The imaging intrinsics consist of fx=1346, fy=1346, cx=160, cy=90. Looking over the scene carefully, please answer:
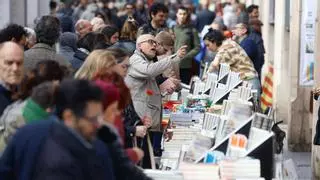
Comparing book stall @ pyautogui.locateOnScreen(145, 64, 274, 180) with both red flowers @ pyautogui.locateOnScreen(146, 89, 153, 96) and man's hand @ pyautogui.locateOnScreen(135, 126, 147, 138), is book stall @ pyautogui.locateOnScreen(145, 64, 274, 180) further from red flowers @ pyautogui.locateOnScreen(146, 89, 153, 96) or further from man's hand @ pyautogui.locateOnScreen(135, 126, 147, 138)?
red flowers @ pyautogui.locateOnScreen(146, 89, 153, 96)

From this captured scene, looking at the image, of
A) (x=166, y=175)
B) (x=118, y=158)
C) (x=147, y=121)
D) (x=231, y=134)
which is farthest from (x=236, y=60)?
(x=118, y=158)

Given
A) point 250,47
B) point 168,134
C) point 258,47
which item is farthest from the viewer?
point 258,47

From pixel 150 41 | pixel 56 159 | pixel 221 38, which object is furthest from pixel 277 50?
pixel 56 159

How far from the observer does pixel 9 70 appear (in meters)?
9.94

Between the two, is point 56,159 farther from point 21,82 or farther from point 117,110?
point 21,82

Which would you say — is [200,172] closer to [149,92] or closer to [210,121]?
[210,121]

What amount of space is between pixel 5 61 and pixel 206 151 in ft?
5.59

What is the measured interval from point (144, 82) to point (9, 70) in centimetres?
416

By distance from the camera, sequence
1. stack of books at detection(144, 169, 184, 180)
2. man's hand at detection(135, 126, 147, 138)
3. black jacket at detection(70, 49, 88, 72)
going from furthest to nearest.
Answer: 1. black jacket at detection(70, 49, 88, 72)
2. man's hand at detection(135, 126, 147, 138)
3. stack of books at detection(144, 169, 184, 180)

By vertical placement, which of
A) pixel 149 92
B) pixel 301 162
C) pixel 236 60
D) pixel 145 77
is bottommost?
pixel 301 162

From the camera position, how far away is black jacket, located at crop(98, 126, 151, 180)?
7.88m

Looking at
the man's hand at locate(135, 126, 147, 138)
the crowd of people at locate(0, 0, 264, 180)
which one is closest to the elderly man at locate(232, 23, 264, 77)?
the crowd of people at locate(0, 0, 264, 180)

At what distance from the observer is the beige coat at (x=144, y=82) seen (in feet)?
45.2

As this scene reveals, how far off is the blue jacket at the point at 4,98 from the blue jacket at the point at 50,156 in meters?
2.13
